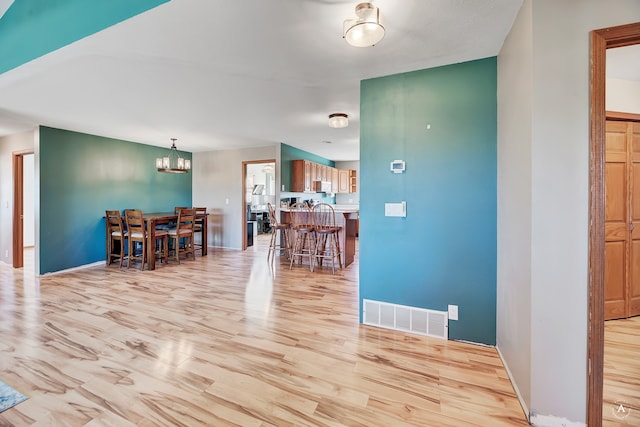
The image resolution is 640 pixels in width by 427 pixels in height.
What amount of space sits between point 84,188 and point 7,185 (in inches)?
55.1

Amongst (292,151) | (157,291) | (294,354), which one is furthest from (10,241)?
(294,354)

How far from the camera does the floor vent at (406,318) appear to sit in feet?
7.83

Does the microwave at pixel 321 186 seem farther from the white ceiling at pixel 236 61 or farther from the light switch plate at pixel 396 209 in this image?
the light switch plate at pixel 396 209

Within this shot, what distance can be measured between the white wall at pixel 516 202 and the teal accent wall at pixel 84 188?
6094 mm

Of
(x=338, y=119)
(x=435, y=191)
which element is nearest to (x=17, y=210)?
(x=338, y=119)

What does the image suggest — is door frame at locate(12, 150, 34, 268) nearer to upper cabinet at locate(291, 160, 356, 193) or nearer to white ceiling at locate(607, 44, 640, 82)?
upper cabinet at locate(291, 160, 356, 193)

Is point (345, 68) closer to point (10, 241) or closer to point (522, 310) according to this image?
point (522, 310)

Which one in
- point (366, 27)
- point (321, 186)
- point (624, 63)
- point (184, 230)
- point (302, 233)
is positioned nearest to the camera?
point (366, 27)

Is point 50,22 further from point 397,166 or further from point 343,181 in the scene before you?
point 343,181

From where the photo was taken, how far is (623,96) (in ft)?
8.74

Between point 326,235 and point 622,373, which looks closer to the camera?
point 622,373

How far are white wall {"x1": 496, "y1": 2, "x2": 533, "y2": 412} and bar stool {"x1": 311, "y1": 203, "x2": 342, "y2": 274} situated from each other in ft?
9.10

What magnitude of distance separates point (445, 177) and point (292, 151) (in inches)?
185

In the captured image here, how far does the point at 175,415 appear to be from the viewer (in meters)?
1.54
